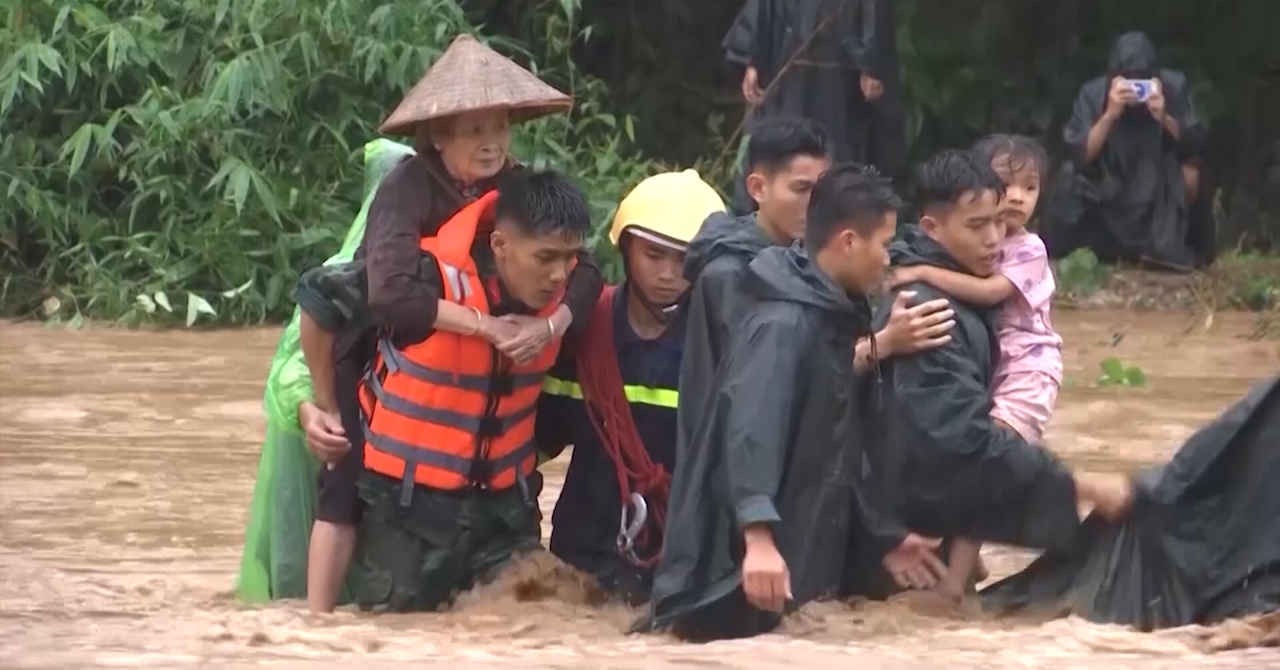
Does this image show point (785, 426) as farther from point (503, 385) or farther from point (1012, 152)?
point (1012, 152)

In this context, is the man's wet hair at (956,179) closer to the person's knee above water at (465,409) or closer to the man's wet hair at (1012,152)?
the man's wet hair at (1012,152)

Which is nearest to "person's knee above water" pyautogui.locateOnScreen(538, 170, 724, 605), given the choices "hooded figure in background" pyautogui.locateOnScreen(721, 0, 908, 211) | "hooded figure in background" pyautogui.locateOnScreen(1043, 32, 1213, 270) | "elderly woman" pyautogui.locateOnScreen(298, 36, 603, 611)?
"elderly woman" pyautogui.locateOnScreen(298, 36, 603, 611)

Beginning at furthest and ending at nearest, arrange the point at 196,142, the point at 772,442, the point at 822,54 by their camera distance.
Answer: the point at 196,142 → the point at 822,54 → the point at 772,442

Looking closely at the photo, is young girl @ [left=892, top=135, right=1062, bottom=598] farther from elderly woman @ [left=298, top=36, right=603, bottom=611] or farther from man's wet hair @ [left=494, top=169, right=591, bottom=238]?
elderly woman @ [left=298, top=36, right=603, bottom=611]

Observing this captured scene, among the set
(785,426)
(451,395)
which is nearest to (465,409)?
(451,395)

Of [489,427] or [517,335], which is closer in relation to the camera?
[517,335]

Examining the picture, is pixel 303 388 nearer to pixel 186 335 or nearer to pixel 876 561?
pixel 876 561

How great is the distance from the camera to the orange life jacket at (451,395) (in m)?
4.82

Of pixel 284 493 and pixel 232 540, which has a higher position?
pixel 284 493

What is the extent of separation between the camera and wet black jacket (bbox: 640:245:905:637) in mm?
4305

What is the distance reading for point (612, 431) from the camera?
5.00m

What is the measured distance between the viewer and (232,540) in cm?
629

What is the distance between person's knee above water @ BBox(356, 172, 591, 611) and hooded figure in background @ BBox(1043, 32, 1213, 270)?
7277mm

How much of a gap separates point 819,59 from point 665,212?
550 centimetres
